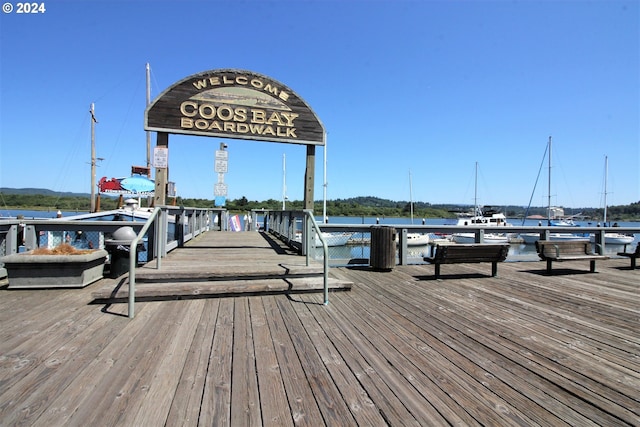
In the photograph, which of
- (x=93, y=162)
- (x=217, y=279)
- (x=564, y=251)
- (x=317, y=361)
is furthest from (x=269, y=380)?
(x=93, y=162)

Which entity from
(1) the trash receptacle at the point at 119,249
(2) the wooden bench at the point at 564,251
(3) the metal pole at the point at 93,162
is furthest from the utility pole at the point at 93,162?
(2) the wooden bench at the point at 564,251

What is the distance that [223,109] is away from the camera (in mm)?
6367

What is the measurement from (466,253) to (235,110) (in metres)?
5.19

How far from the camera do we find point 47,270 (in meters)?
5.06

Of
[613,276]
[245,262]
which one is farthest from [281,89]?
[613,276]

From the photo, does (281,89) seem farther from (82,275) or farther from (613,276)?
(613,276)

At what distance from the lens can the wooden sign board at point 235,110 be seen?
6145mm

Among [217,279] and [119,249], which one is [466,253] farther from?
[119,249]

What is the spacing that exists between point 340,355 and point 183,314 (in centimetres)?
214

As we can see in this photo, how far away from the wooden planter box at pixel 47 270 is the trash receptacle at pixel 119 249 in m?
0.42

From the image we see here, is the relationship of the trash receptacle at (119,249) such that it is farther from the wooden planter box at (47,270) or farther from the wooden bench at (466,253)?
the wooden bench at (466,253)

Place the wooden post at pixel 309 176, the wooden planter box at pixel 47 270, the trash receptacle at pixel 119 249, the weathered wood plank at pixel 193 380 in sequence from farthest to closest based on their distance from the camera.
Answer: the wooden post at pixel 309 176 < the trash receptacle at pixel 119 249 < the wooden planter box at pixel 47 270 < the weathered wood plank at pixel 193 380

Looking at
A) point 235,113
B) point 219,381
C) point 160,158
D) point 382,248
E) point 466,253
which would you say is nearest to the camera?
point 219,381

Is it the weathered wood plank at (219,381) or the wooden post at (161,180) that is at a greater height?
the wooden post at (161,180)
